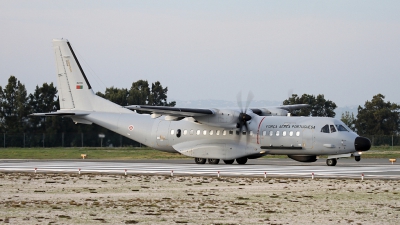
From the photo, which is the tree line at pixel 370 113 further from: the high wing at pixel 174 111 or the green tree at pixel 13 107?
the high wing at pixel 174 111

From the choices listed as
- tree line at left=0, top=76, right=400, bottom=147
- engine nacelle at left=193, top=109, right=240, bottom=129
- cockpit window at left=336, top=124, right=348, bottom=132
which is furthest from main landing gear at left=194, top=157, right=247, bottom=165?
tree line at left=0, top=76, right=400, bottom=147

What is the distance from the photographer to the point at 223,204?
1741 centimetres

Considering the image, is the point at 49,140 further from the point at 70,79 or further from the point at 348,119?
the point at 348,119

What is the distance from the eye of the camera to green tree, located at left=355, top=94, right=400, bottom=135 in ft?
275

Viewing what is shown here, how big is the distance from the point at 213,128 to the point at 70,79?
10.0m

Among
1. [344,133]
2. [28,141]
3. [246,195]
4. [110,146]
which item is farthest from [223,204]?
[28,141]

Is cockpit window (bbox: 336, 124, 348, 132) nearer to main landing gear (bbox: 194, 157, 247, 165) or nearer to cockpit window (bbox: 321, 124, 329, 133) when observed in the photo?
cockpit window (bbox: 321, 124, 329, 133)

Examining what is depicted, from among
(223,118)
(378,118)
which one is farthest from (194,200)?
(378,118)

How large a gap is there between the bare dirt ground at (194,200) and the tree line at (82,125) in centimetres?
3609

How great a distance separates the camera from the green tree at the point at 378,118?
3297 inches

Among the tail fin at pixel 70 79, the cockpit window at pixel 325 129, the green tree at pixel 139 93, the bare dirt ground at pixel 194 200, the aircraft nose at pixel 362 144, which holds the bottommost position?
the bare dirt ground at pixel 194 200

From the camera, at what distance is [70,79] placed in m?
41.3

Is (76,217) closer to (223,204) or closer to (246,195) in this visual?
(223,204)

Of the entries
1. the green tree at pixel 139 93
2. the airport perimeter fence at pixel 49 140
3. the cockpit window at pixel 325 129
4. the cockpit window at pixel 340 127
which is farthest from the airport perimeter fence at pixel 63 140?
the cockpit window at pixel 340 127
